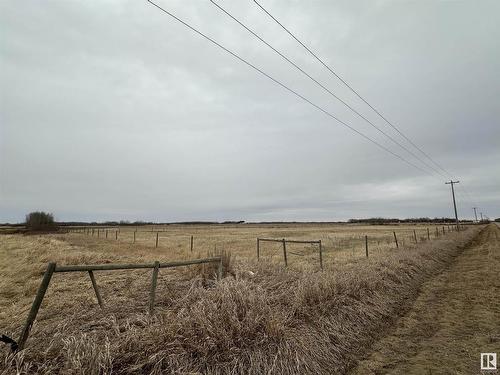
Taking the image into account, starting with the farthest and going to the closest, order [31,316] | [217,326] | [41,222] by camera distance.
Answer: [41,222] < [217,326] < [31,316]

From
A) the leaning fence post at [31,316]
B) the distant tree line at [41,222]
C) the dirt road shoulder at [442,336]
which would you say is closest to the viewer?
the leaning fence post at [31,316]

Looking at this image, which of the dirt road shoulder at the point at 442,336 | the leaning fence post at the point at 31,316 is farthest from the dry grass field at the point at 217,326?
the dirt road shoulder at the point at 442,336

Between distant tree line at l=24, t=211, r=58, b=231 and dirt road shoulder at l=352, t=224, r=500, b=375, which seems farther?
distant tree line at l=24, t=211, r=58, b=231

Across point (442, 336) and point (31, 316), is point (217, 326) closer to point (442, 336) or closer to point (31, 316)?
point (31, 316)

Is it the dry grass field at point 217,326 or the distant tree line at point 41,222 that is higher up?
the distant tree line at point 41,222

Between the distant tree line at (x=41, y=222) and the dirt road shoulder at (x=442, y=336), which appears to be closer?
the dirt road shoulder at (x=442, y=336)

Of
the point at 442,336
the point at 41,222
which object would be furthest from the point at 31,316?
the point at 41,222

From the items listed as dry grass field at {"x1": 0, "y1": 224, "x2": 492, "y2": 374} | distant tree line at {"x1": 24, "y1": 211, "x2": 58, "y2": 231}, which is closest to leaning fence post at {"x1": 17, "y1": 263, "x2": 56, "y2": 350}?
dry grass field at {"x1": 0, "y1": 224, "x2": 492, "y2": 374}

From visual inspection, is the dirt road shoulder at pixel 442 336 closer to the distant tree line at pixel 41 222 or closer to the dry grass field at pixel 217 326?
the dry grass field at pixel 217 326

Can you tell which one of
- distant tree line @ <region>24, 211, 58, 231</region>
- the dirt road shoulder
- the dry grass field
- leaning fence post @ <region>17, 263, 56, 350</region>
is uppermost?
distant tree line @ <region>24, 211, 58, 231</region>

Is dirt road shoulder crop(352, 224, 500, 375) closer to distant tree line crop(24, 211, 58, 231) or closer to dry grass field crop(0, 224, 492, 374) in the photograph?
dry grass field crop(0, 224, 492, 374)

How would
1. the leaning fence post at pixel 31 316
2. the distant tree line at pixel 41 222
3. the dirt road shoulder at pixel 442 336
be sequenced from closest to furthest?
the leaning fence post at pixel 31 316
the dirt road shoulder at pixel 442 336
the distant tree line at pixel 41 222

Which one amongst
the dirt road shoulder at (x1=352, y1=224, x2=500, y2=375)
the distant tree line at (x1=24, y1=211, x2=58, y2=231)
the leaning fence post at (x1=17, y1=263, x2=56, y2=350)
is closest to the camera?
the leaning fence post at (x1=17, y1=263, x2=56, y2=350)

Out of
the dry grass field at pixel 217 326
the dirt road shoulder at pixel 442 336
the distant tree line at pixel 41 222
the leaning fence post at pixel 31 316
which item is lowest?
the dirt road shoulder at pixel 442 336
